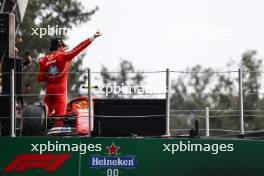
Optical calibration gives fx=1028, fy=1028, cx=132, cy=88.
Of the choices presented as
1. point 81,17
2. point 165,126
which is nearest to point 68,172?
point 165,126

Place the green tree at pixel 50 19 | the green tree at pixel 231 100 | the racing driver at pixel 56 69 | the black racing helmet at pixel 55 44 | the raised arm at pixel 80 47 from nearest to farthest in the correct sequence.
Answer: the raised arm at pixel 80 47 → the racing driver at pixel 56 69 → the black racing helmet at pixel 55 44 → the green tree at pixel 50 19 → the green tree at pixel 231 100

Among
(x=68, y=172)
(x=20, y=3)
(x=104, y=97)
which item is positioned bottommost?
(x=68, y=172)

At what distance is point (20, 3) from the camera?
53.8 ft

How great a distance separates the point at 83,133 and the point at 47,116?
29.7 inches

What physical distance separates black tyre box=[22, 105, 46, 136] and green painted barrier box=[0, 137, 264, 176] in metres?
0.30

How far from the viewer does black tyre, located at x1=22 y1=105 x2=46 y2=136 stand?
13.9 meters

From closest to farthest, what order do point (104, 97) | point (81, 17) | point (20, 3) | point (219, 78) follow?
point (104, 97) → point (20, 3) → point (81, 17) → point (219, 78)

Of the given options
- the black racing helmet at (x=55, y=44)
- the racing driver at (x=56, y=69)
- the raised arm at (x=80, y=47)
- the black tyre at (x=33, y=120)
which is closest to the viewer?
the black tyre at (x=33, y=120)

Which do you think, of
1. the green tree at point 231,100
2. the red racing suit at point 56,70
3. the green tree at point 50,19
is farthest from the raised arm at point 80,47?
the green tree at point 231,100

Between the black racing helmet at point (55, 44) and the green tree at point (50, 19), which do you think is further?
the green tree at point (50, 19)

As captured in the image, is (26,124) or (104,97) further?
(104,97)

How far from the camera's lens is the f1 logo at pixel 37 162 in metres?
13.6

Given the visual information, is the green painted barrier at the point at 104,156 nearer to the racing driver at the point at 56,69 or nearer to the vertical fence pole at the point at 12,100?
the vertical fence pole at the point at 12,100

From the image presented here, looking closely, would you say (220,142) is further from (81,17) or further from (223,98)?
(223,98)
